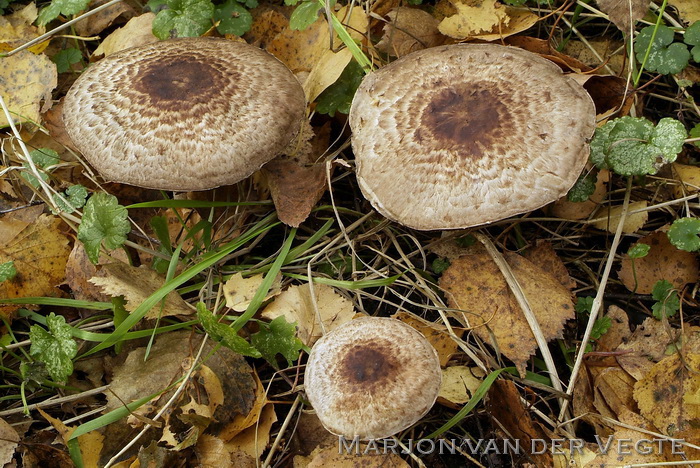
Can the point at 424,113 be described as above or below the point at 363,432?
above

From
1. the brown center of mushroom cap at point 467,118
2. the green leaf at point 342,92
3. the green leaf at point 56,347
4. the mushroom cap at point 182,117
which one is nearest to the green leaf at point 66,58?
the mushroom cap at point 182,117

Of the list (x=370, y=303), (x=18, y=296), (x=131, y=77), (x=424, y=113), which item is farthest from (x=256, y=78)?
(x=18, y=296)

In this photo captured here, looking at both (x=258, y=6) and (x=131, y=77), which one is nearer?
(x=131, y=77)

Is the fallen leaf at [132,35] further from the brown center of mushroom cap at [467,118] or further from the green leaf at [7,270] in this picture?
the brown center of mushroom cap at [467,118]

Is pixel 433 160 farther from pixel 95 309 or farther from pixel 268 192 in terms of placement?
pixel 95 309

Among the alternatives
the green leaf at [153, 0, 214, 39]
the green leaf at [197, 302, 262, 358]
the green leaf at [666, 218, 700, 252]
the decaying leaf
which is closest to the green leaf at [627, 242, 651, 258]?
the green leaf at [666, 218, 700, 252]

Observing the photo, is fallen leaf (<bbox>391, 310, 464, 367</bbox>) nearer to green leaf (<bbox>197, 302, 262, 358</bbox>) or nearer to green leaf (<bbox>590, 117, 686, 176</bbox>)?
green leaf (<bbox>197, 302, 262, 358</bbox>)

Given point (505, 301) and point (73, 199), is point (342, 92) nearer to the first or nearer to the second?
point (505, 301)
